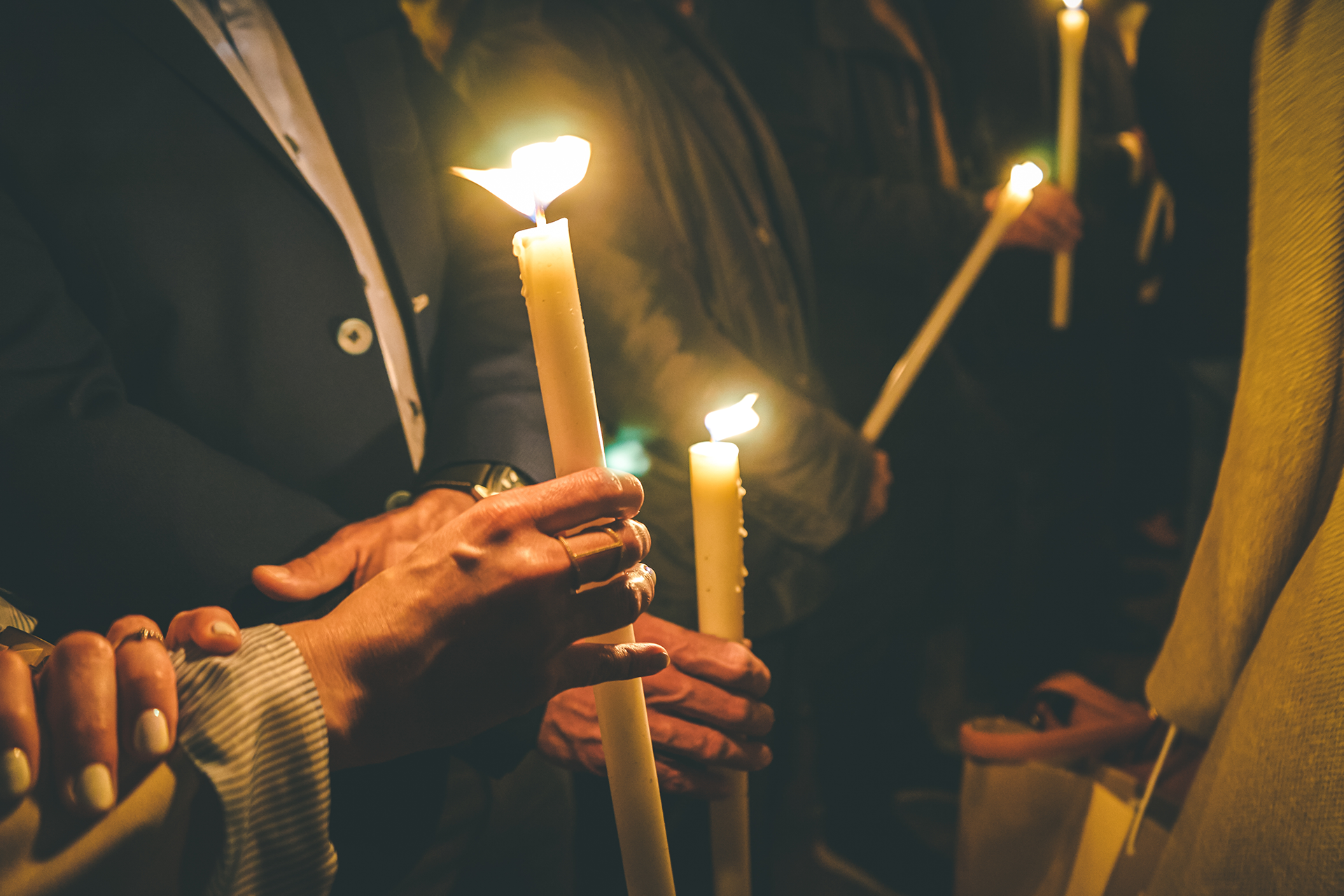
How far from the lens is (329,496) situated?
75cm

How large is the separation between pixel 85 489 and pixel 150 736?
32 cm

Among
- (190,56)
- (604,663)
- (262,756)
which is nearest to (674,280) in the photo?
(190,56)

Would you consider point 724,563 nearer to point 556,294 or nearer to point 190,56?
point 556,294

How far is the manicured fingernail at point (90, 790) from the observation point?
0.34m

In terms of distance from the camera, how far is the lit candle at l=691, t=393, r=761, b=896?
1.66 feet

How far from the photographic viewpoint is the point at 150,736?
361mm

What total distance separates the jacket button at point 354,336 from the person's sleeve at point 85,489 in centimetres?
19

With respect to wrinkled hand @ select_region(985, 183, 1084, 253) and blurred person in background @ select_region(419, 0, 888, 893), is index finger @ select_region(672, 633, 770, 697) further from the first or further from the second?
wrinkled hand @ select_region(985, 183, 1084, 253)

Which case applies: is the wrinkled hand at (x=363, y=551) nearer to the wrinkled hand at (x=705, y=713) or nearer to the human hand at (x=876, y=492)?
the wrinkled hand at (x=705, y=713)

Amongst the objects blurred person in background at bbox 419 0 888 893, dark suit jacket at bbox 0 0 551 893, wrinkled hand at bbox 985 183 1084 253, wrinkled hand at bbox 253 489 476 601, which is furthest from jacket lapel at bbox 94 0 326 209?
wrinkled hand at bbox 985 183 1084 253

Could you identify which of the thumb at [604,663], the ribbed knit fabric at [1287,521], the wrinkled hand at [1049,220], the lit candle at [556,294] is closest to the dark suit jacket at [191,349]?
the thumb at [604,663]

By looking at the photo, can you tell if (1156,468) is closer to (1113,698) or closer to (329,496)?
(1113,698)

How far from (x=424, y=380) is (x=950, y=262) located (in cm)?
141

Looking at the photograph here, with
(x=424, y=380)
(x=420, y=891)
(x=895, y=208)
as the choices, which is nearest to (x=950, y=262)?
(x=895, y=208)
